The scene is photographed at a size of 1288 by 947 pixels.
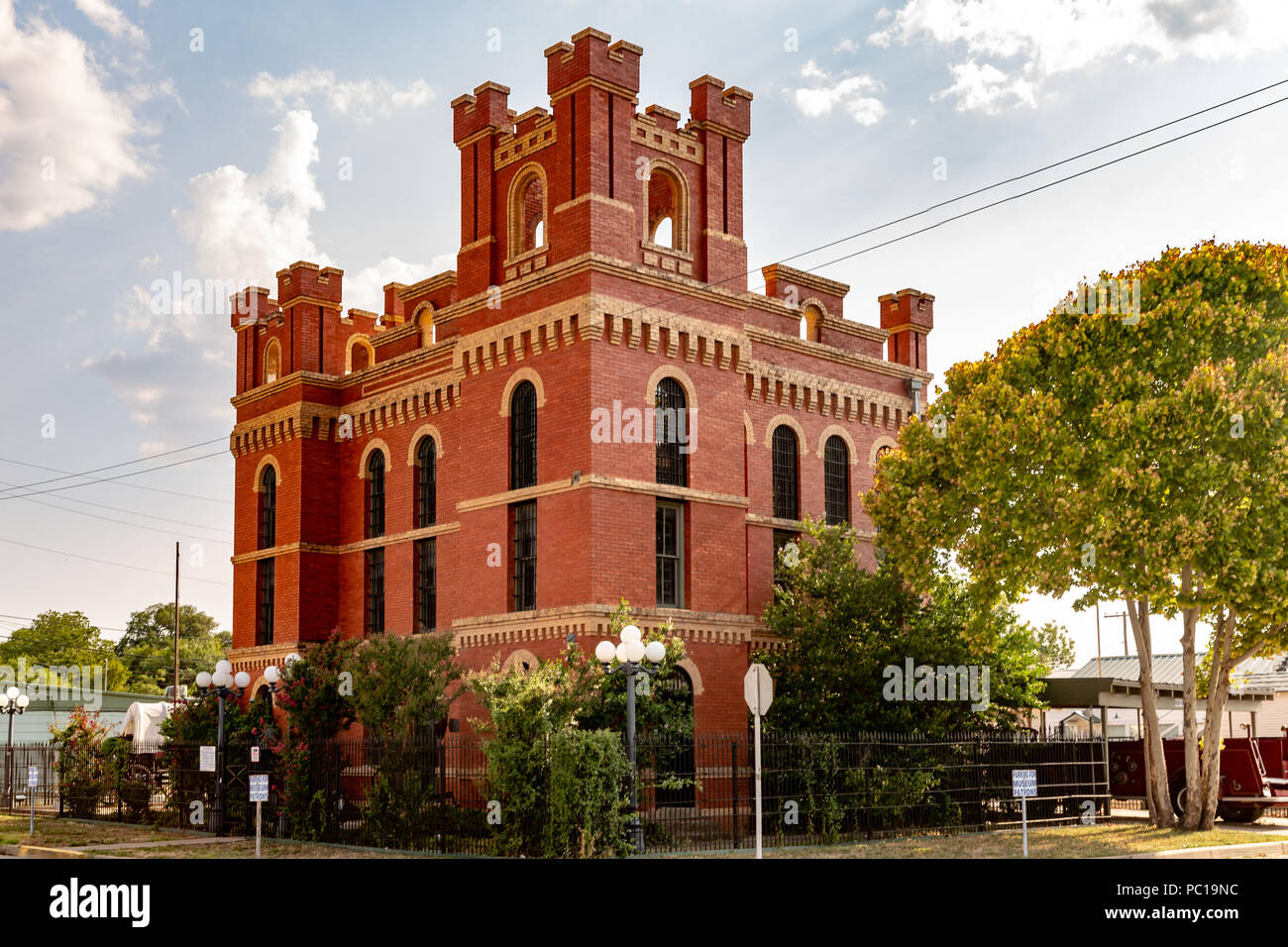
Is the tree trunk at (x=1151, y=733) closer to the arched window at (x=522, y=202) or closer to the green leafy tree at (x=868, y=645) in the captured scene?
the green leafy tree at (x=868, y=645)

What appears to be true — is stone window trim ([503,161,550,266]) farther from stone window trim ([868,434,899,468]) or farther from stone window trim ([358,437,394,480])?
stone window trim ([868,434,899,468])

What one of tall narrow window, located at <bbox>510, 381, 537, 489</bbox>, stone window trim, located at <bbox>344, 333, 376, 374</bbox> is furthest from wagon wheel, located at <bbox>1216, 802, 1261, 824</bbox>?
stone window trim, located at <bbox>344, 333, 376, 374</bbox>

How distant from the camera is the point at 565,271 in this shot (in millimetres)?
27750

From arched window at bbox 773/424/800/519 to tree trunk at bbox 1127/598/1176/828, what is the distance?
8.41 meters

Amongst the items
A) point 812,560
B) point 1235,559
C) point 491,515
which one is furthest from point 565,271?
point 1235,559

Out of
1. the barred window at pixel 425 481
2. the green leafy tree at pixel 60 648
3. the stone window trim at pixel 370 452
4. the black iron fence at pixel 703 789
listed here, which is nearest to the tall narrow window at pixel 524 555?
the black iron fence at pixel 703 789

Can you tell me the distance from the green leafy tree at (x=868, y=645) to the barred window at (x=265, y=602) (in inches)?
633

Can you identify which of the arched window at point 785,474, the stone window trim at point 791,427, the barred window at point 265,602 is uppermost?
the stone window trim at point 791,427

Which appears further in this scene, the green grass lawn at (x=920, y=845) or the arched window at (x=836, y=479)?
the arched window at (x=836, y=479)

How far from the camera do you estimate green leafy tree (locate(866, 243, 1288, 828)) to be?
23703mm

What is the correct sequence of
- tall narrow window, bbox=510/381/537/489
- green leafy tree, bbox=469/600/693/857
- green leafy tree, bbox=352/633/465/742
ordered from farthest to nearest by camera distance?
1. tall narrow window, bbox=510/381/537/489
2. green leafy tree, bbox=352/633/465/742
3. green leafy tree, bbox=469/600/693/857

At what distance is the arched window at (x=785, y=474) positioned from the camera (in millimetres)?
31922

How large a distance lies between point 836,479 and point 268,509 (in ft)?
55.2

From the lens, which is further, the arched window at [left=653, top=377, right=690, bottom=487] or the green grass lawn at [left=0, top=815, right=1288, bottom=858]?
the arched window at [left=653, top=377, right=690, bottom=487]
